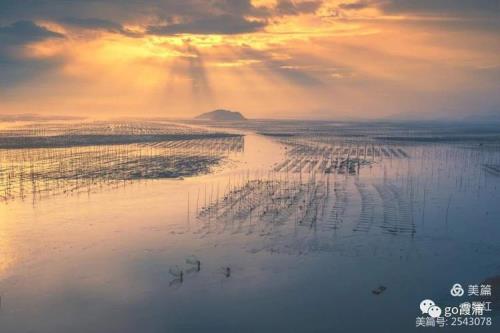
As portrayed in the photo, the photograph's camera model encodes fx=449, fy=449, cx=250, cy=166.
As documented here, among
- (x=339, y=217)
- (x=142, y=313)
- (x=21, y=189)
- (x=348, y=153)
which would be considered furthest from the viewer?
(x=348, y=153)

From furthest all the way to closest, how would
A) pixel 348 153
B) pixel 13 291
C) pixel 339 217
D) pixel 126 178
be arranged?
pixel 348 153 < pixel 126 178 < pixel 339 217 < pixel 13 291

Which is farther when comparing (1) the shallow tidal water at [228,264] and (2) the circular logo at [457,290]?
(2) the circular logo at [457,290]

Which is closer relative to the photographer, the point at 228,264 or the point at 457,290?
the point at 457,290

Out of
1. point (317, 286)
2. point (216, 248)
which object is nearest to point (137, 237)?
point (216, 248)

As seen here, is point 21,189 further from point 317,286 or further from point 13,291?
point 317,286

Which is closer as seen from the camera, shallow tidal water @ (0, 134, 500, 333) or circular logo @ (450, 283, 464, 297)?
shallow tidal water @ (0, 134, 500, 333)

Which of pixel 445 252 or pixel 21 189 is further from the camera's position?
pixel 21 189

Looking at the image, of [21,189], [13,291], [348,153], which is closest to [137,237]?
[13,291]
